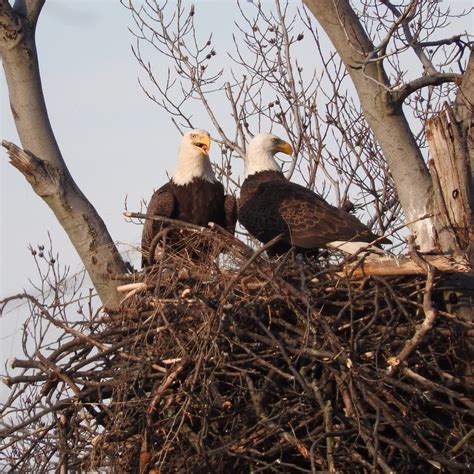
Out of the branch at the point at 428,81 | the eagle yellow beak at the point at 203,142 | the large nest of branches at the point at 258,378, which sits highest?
the eagle yellow beak at the point at 203,142

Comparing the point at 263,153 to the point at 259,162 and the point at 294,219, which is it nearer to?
the point at 259,162

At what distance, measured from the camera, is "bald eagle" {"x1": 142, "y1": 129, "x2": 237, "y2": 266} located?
345 inches

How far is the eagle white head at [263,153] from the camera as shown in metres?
8.96

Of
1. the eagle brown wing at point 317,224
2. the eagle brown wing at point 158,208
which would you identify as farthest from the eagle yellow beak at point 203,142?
the eagle brown wing at point 317,224

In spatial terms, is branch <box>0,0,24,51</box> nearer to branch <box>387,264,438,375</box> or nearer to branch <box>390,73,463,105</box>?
branch <box>390,73,463,105</box>

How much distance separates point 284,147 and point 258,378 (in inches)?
122

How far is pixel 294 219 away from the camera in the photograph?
8.02m

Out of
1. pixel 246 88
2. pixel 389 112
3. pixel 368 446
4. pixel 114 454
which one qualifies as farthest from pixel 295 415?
pixel 246 88

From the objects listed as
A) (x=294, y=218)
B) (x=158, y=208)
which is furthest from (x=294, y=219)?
(x=158, y=208)

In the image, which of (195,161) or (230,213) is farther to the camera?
(195,161)

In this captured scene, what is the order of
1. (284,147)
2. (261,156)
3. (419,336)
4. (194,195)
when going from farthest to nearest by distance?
(284,147) → (261,156) → (194,195) → (419,336)

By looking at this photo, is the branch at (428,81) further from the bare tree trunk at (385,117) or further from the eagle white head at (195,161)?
the eagle white head at (195,161)

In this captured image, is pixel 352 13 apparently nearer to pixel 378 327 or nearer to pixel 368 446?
pixel 378 327

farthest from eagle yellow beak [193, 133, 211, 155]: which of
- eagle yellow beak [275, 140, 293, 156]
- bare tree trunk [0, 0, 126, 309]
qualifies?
bare tree trunk [0, 0, 126, 309]
